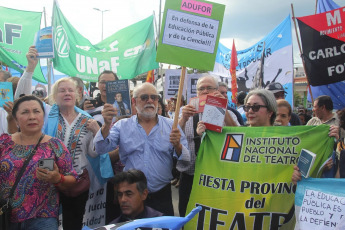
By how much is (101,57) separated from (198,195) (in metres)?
4.61

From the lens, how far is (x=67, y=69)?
6.43 meters

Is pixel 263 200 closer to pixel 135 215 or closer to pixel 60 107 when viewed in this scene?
pixel 135 215

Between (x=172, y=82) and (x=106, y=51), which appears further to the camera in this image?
(x=106, y=51)

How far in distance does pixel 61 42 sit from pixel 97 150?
4404mm

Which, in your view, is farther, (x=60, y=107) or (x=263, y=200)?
(x=60, y=107)

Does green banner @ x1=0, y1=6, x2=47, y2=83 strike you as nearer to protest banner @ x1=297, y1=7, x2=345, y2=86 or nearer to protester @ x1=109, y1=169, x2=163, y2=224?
protester @ x1=109, y1=169, x2=163, y2=224

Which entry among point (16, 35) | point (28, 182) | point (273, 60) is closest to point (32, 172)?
point (28, 182)

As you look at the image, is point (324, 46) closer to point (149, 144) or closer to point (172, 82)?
point (172, 82)

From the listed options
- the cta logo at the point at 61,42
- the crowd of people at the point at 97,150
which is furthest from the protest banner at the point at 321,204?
the cta logo at the point at 61,42

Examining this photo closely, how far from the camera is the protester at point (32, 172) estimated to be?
2.41 metres

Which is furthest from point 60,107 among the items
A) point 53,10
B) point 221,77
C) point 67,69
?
point 221,77

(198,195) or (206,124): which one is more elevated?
(206,124)

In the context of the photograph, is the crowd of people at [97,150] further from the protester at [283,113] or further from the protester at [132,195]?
the protester at [283,113]

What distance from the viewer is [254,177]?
2807mm
